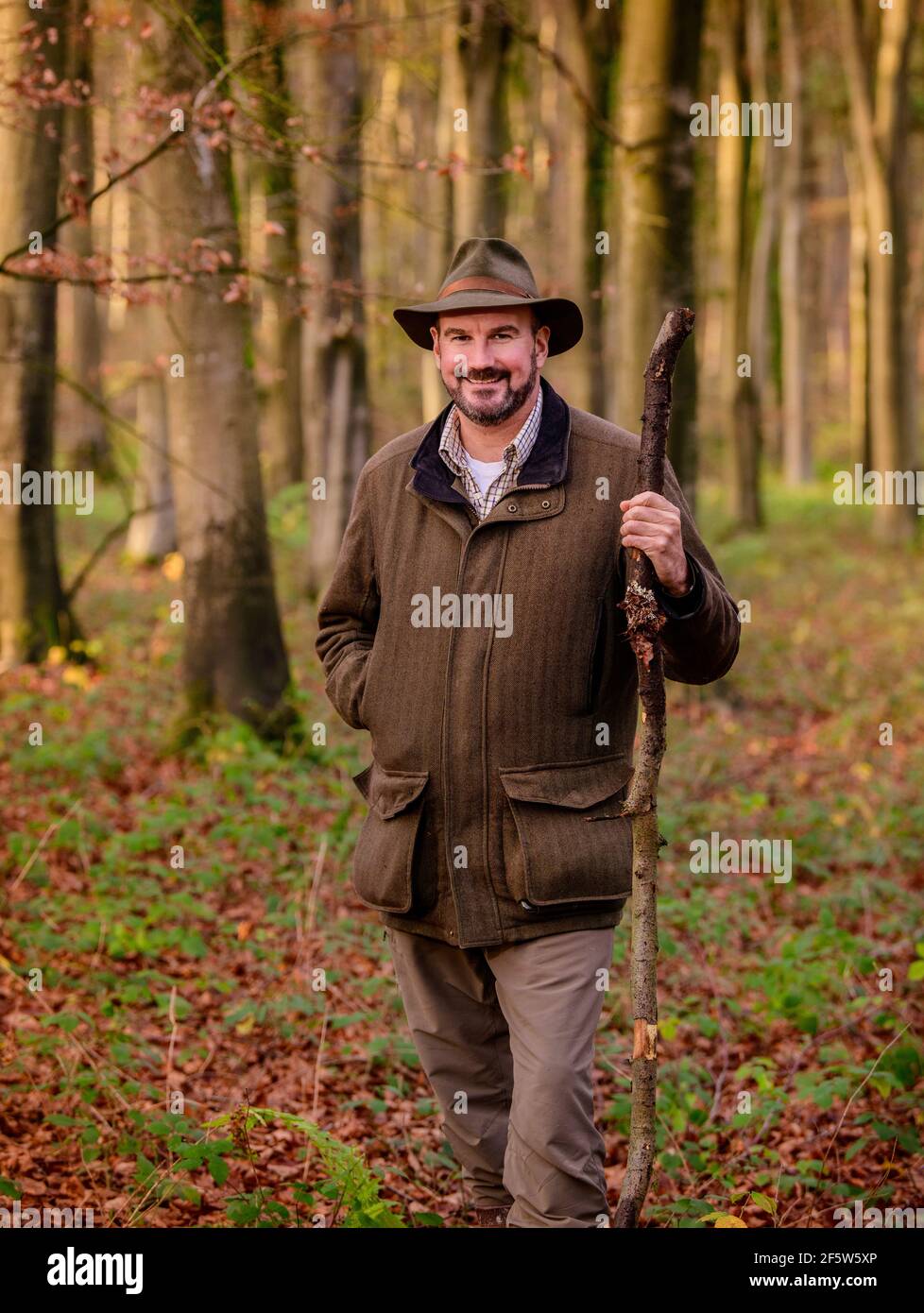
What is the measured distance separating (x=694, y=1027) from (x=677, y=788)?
11.8 ft

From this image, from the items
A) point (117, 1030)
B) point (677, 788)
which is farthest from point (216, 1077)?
point (677, 788)

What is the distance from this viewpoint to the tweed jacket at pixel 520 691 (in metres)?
3.79

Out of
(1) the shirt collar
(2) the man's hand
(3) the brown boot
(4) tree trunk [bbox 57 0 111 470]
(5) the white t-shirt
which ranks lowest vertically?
(3) the brown boot

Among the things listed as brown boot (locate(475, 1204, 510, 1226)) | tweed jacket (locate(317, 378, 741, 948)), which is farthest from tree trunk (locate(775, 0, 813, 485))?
brown boot (locate(475, 1204, 510, 1226))

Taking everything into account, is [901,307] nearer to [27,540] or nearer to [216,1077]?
[27,540]

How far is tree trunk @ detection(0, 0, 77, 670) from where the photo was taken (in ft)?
35.6

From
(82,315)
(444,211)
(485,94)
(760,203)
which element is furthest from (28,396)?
(760,203)

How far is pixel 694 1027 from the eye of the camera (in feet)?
20.5

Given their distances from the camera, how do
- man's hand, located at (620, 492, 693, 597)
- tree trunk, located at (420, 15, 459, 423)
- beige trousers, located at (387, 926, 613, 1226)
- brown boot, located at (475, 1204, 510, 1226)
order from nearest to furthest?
man's hand, located at (620, 492, 693, 597), beige trousers, located at (387, 926, 613, 1226), brown boot, located at (475, 1204, 510, 1226), tree trunk, located at (420, 15, 459, 423)

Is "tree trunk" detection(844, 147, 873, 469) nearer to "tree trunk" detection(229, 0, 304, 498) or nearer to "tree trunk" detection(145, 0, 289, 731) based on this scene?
"tree trunk" detection(229, 0, 304, 498)

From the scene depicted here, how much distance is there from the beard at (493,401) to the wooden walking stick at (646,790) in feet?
1.44

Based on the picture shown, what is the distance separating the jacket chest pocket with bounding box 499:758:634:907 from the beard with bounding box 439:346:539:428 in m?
1.00

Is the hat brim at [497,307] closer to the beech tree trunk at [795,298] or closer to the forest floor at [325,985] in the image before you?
the forest floor at [325,985]
